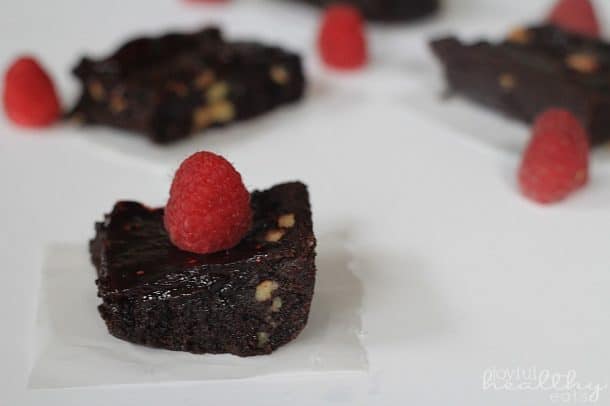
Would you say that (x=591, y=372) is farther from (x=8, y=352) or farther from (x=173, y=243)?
(x=8, y=352)

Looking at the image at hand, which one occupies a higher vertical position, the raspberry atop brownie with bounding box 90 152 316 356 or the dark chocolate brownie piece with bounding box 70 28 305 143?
the raspberry atop brownie with bounding box 90 152 316 356

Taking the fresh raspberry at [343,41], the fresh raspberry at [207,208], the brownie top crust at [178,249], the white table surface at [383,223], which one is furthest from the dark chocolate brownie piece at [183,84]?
the fresh raspberry at [207,208]

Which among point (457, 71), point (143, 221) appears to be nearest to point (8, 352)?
point (143, 221)

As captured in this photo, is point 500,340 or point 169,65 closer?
point 500,340

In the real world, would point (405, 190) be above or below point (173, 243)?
below

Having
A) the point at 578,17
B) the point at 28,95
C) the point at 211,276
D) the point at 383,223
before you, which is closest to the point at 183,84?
the point at 28,95

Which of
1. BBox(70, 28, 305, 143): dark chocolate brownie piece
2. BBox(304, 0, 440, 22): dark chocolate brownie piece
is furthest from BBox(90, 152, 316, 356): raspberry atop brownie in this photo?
BBox(304, 0, 440, 22): dark chocolate brownie piece

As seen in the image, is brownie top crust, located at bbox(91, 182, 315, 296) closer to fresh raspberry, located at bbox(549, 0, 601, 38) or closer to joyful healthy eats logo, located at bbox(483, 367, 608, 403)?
joyful healthy eats logo, located at bbox(483, 367, 608, 403)
